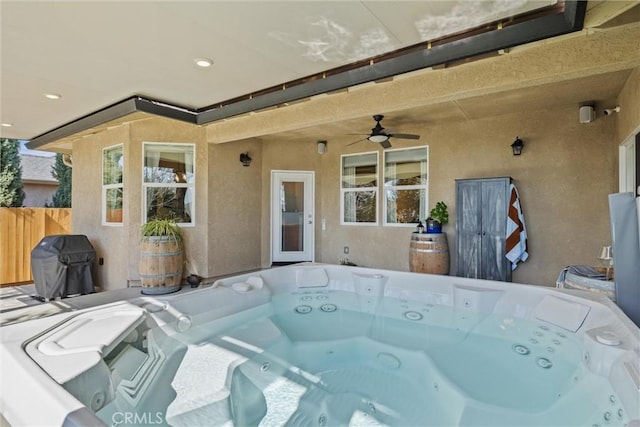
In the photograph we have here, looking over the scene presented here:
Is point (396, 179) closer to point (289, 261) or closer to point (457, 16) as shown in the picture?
point (289, 261)

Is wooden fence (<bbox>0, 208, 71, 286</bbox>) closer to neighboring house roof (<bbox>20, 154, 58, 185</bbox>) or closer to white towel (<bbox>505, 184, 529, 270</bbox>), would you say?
neighboring house roof (<bbox>20, 154, 58, 185</bbox>)

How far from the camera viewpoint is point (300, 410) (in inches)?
81.6

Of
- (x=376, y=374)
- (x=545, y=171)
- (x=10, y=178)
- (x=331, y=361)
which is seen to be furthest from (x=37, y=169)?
(x=545, y=171)

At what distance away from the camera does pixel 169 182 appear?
17.9 ft

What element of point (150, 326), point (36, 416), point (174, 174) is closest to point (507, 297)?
point (150, 326)

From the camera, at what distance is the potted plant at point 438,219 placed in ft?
17.3

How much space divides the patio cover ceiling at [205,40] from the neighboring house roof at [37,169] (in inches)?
382

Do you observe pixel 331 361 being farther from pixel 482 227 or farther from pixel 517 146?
pixel 517 146

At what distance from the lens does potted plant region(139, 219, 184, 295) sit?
463 cm

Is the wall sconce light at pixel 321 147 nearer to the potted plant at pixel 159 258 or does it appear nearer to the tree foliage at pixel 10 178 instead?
the potted plant at pixel 159 258

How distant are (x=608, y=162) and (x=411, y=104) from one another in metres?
2.88

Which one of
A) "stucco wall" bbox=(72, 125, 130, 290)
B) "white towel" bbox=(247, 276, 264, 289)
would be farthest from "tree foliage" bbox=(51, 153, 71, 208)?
"white towel" bbox=(247, 276, 264, 289)

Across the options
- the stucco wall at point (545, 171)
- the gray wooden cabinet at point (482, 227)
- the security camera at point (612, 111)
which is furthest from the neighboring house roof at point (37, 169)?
the security camera at point (612, 111)

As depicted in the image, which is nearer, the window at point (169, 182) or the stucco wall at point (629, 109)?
the stucco wall at point (629, 109)
